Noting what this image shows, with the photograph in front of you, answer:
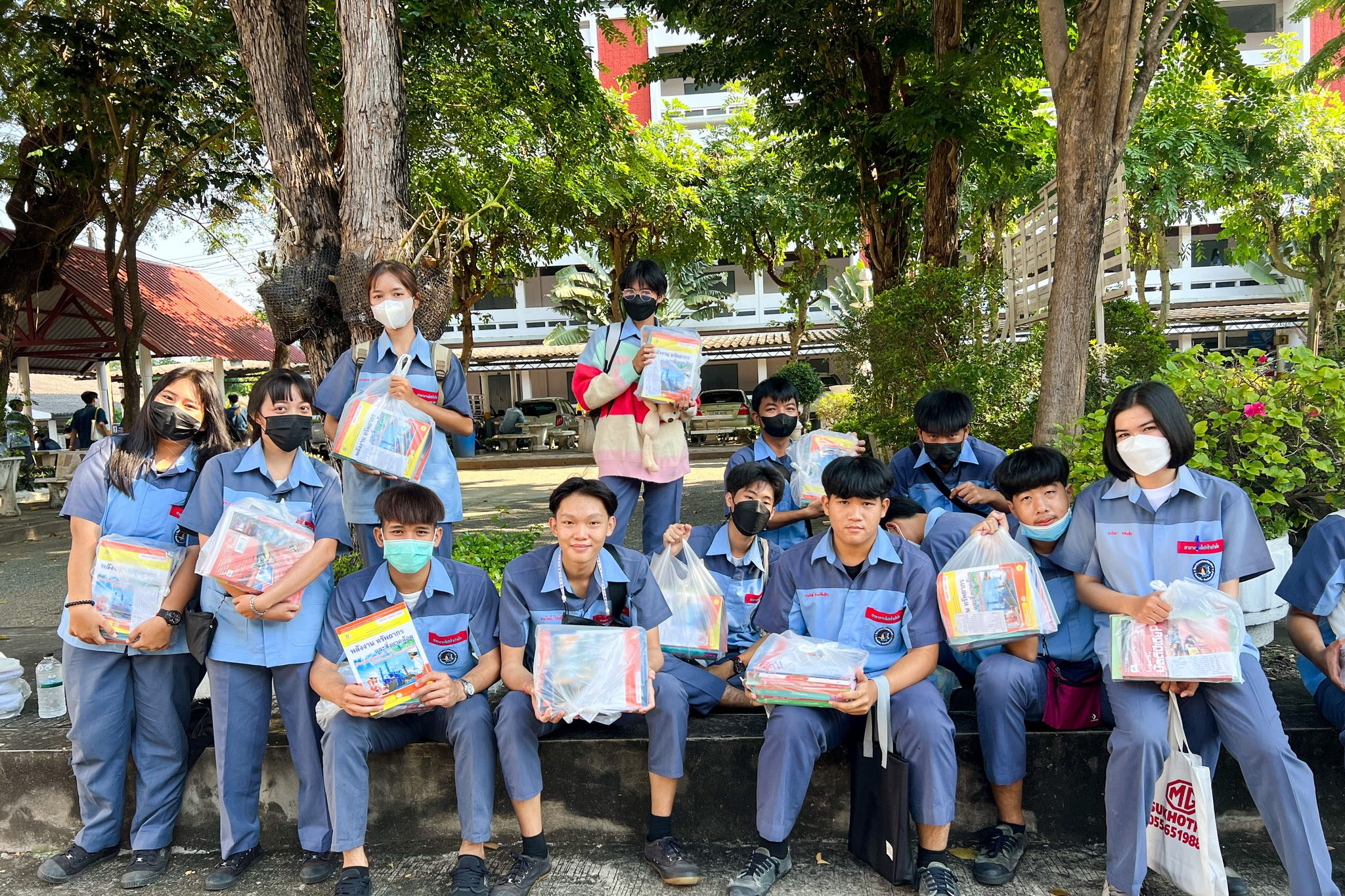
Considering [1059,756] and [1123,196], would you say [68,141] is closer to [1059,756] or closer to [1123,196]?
[1123,196]

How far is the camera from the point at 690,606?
10.7 feet

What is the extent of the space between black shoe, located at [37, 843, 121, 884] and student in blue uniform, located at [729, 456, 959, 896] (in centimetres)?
217

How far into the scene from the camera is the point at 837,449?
13.0 feet

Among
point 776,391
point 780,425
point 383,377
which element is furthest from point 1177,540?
point 383,377

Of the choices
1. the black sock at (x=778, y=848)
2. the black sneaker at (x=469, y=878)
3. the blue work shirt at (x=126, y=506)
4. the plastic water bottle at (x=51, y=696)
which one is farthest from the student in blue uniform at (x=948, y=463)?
the plastic water bottle at (x=51, y=696)

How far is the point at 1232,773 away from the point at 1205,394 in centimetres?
155

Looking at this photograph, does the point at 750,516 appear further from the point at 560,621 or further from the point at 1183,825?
the point at 1183,825

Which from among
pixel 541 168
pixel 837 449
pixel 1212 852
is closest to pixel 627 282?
pixel 837 449

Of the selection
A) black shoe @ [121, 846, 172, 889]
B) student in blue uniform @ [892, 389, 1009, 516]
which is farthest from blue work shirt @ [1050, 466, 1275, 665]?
black shoe @ [121, 846, 172, 889]

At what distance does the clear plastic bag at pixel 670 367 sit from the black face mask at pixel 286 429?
1.32 meters

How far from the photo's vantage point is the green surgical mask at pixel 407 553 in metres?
2.98

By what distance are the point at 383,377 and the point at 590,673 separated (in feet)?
4.67

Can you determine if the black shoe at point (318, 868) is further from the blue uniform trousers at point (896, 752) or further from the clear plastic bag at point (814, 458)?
the clear plastic bag at point (814, 458)

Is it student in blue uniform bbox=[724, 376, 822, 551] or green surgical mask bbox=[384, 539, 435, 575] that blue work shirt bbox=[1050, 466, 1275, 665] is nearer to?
student in blue uniform bbox=[724, 376, 822, 551]
